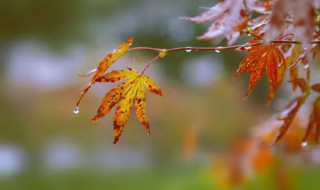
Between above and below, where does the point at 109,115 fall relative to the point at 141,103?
above

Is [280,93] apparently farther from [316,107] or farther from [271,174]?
[316,107]

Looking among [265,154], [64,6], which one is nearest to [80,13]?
[64,6]

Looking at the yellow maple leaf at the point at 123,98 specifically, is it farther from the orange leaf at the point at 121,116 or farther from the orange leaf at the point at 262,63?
the orange leaf at the point at 262,63

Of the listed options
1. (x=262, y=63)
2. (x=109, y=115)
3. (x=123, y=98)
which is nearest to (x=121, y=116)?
(x=123, y=98)

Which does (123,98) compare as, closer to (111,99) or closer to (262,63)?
(111,99)

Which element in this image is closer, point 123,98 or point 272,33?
point 272,33

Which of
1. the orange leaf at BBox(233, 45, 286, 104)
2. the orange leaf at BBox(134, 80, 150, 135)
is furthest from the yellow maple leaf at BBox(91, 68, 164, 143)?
the orange leaf at BBox(233, 45, 286, 104)

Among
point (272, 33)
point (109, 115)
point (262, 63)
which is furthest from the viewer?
point (109, 115)
